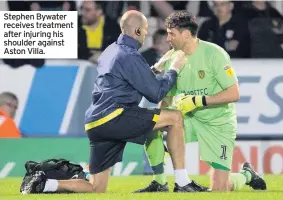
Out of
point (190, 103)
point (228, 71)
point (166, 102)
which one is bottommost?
point (166, 102)

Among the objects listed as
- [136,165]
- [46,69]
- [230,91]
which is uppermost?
[230,91]

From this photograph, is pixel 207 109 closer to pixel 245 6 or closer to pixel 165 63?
pixel 165 63

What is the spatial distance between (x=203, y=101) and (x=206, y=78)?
13.8 inches

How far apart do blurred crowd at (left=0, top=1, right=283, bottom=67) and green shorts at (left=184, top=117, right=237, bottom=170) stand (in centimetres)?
462

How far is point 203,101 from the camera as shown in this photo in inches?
371

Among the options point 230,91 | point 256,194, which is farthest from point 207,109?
point 256,194

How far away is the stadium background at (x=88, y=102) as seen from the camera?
14422 millimetres

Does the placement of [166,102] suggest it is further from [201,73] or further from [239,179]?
[239,179]

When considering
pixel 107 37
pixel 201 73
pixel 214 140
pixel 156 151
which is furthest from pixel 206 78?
pixel 107 37

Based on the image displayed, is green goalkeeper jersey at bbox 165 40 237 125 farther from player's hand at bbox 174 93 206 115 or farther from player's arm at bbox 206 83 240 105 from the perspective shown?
player's hand at bbox 174 93 206 115

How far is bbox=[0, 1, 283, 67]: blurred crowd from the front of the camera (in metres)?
14.5

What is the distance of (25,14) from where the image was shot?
1471 cm

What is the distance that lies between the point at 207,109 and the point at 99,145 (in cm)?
117

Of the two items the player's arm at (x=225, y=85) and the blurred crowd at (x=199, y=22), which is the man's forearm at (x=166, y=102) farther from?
the blurred crowd at (x=199, y=22)
